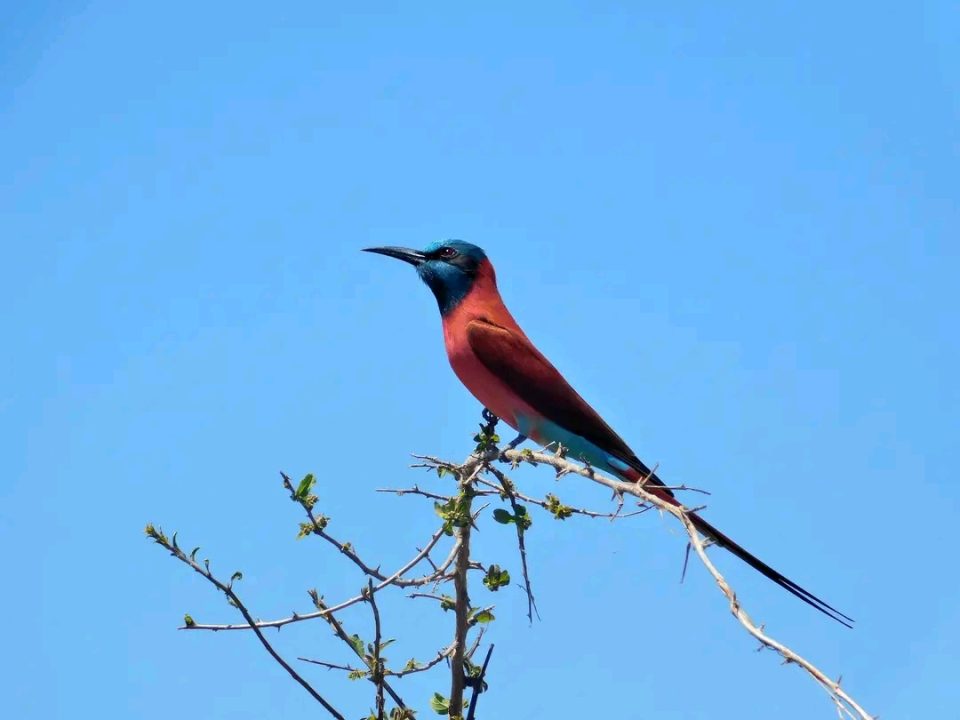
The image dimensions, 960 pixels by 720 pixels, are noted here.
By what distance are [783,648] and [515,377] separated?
3425 millimetres

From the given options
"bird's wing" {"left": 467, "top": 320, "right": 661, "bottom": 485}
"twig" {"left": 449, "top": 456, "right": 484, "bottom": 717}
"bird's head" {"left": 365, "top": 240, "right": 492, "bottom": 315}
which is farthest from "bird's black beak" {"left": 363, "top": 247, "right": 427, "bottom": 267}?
"twig" {"left": 449, "top": 456, "right": 484, "bottom": 717}

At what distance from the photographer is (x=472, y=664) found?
152 inches

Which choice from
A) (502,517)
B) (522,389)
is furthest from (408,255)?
(502,517)

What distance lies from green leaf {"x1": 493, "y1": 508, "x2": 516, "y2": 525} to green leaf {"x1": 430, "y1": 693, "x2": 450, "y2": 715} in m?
0.62

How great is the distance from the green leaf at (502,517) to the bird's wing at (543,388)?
191 cm

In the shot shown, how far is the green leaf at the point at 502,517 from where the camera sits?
3879 millimetres

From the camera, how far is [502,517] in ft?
12.8

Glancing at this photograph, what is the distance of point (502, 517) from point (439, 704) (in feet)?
2.17

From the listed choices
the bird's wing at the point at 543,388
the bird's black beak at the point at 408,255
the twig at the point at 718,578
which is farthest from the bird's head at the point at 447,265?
the twig at the point at 718,578

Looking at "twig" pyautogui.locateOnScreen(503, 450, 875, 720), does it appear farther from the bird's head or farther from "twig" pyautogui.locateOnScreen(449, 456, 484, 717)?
the bird's head

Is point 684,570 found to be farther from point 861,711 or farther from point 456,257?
point 456,257

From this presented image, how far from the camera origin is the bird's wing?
5754mm

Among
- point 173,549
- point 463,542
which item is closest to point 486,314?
point 463,542

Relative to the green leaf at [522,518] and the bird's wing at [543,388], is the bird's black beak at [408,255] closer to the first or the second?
the bird's wing at [543,388]
